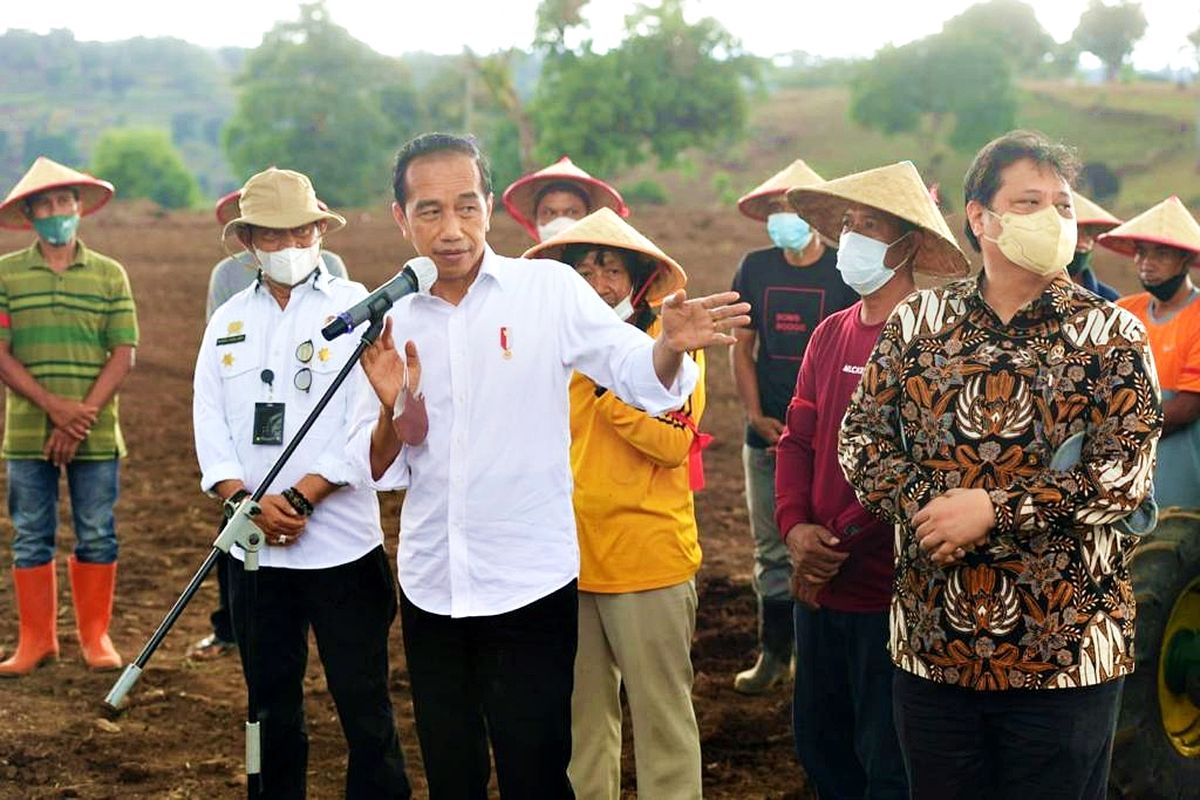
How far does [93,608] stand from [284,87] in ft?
217

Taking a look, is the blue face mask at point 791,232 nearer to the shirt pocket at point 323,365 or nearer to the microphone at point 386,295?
the shirt pocket at point 323,365

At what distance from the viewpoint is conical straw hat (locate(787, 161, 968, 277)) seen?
409 centimetres

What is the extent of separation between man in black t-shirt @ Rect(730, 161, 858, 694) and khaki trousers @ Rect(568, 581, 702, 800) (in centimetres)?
179

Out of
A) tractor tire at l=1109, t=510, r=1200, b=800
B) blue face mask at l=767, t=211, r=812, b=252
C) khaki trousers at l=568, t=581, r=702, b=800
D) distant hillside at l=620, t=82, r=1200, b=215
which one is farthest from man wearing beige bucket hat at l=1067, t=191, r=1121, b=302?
distant hillside at l=620, t=82, r=1200, b=215

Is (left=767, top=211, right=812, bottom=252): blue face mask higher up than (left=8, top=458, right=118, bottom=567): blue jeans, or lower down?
higher up

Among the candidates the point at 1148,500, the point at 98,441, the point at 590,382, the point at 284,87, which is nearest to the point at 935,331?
the point at 1148,500

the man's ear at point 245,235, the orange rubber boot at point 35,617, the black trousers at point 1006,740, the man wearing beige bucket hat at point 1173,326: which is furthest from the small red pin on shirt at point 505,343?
the orange rubber boot at point 35,617

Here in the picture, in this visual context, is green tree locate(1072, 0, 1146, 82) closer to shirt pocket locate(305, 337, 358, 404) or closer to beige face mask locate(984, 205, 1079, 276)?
shirt pocket locate(305, 337, 358, 404)

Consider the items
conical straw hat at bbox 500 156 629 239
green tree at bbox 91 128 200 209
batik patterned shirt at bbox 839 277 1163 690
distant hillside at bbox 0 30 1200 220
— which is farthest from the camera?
green tree at bbox 91 128 200 209

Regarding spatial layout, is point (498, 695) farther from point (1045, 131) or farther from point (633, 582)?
point (1045, 131)

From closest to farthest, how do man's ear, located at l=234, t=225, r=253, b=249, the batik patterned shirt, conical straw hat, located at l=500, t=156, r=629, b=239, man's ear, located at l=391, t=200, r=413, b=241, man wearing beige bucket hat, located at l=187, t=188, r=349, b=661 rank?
the batik patterned shirt → man's ear, located at l=391, t=200, r=413, b=241 → man's ear, located at l=234, t=225, r=253, b=249 → conical straw hat, located at l=500, t=156, r=629, b=239 → man wearing beige bucket hat, located at l=187, t=188, r=349, b=661

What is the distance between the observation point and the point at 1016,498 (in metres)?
3.11

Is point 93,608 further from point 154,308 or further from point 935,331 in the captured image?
point 154,308

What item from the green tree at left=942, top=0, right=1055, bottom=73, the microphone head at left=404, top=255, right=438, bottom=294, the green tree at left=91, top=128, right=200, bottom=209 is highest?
the green tree at left=942, top=0, right=1055, bottom=73
